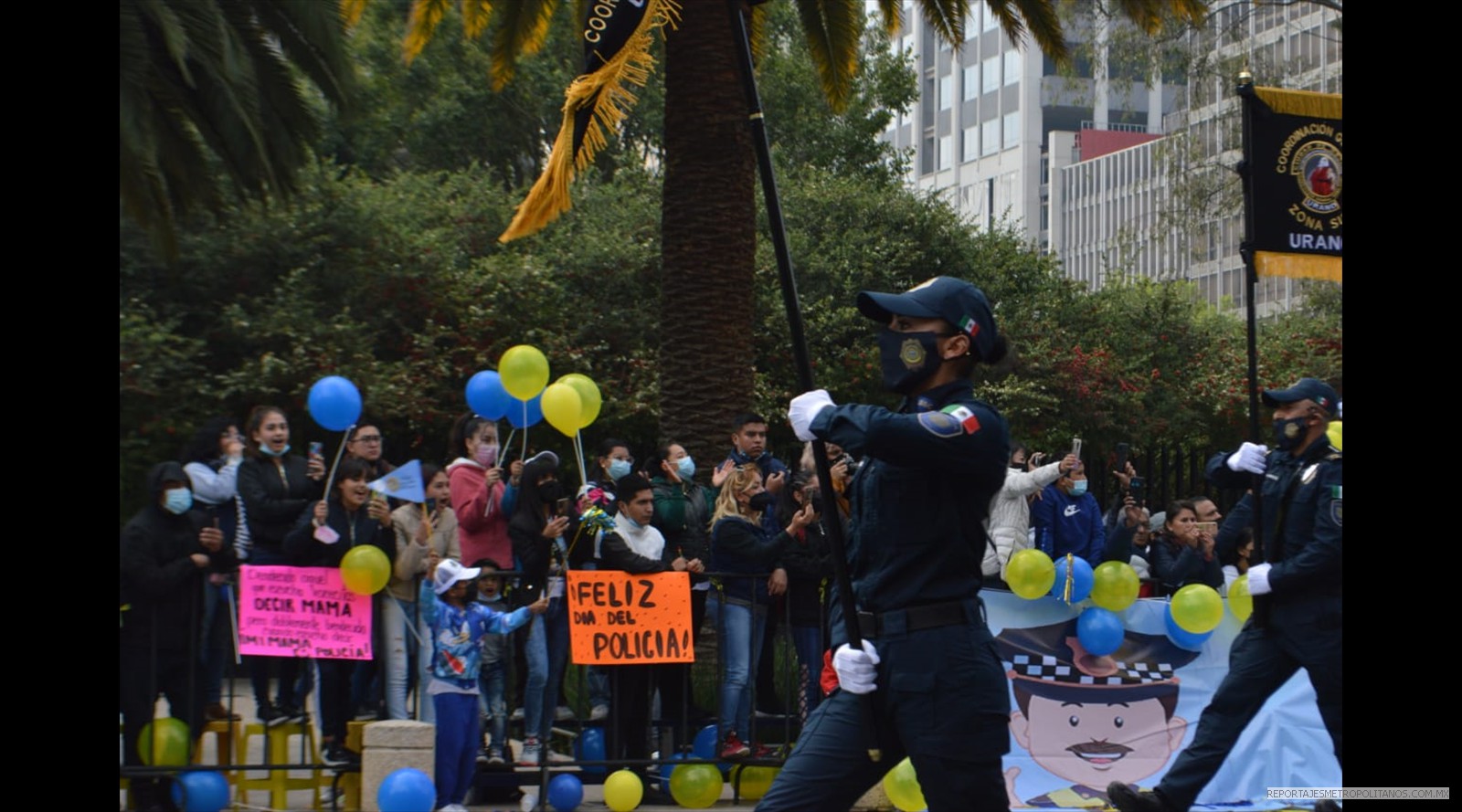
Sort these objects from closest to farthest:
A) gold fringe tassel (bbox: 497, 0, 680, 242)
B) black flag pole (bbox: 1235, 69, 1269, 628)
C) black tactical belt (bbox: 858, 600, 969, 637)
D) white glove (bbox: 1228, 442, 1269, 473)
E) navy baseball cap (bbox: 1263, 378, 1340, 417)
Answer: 1. black tactical belt (bbox: 858, 600, 969, 637)
2. gold fringe tassel (bbox: 497, 0, 680, 242)
3. navy baseball cap (bbox: 1263, 378, 1340, 417)
4. white glove (bbox: 1228, 442, 1269, 473)
5. black flag pole (bbox: 1235, 69, 1269, 628)

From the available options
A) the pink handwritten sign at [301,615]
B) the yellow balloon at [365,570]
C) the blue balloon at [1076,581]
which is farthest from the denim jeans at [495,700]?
the blue balloon at [1076,581]

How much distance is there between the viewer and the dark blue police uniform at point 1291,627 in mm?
7070

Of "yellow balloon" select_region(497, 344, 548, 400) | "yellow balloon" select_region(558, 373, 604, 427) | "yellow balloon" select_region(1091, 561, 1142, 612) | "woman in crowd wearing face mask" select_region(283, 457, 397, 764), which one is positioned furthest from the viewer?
"yellow balloon" select_region(558, 373, 604, 427)

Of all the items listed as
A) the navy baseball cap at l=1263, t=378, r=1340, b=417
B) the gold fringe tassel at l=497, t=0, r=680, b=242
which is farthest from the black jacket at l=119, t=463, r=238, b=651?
the navy baseball cap at l=1263, t=378, r=1340, b=417

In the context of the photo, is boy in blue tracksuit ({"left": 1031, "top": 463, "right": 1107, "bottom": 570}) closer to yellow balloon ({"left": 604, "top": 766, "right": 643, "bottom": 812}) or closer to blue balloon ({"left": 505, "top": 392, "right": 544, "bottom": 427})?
blue balloon ({"left": 505, "top": 392, "right": 544, "bottom": 427})

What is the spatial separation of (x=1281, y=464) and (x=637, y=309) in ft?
44.9

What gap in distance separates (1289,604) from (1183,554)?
3.48 meters

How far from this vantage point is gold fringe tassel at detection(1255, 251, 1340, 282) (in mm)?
8977

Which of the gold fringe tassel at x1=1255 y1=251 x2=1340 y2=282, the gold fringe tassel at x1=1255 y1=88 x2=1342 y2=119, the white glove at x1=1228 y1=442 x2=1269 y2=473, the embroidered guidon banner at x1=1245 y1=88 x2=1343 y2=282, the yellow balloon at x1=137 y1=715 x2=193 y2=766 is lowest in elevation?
the yellow balloon at x1=137 y1=715 x2=193 y2=766

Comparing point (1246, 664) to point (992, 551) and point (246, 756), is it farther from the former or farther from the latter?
point (246, 756)

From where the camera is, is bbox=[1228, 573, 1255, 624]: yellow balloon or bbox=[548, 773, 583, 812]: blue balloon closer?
bbox=[548, 773, 583, 812]: blue balloon

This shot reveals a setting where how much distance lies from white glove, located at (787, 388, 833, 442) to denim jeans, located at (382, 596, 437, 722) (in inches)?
174

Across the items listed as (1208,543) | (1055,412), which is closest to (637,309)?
(1055,412)

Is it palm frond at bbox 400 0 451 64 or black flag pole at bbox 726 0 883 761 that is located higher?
palm frond at bbox 400 0 451 64
